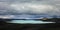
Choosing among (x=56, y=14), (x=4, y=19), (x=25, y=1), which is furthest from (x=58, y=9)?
(x=4, y=19)

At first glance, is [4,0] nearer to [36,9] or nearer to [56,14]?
[36,9]

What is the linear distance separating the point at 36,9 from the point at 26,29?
208mm

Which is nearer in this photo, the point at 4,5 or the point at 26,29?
the point at 26,29

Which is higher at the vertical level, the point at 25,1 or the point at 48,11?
the point at 25,1

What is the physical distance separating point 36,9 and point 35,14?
0.28 feet

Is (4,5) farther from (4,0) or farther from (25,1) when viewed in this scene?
(25,1)

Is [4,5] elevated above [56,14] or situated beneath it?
elevated above

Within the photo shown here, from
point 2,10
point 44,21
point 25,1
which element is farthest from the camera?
point 25,1

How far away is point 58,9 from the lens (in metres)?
0.92

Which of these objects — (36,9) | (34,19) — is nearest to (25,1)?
(36,9)

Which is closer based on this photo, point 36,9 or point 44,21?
point 44,21

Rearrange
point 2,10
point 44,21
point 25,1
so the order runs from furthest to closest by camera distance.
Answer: point 25,1, point 2,10, point 44,21

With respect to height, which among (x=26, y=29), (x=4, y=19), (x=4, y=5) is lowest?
(x=26, y=29)

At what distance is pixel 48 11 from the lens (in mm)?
895
